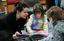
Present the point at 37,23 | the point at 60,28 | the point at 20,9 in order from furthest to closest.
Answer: the point at 37,23, the point at 20,9, the point at 60,28

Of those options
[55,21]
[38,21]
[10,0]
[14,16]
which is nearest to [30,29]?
[38,21]

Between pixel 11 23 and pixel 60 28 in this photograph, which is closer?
pixel 60 28

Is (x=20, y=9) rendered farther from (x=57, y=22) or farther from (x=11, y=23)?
(x=57, y=22)

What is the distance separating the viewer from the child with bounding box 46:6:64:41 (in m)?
0.89

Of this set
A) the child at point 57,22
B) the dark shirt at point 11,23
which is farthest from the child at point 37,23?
the child at point 57,22

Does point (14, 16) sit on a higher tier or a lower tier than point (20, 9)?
lower

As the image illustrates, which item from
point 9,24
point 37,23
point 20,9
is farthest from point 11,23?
point 37,23

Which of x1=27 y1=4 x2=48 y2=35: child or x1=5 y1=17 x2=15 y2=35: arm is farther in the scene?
x1=27 y1=4 x2=48 y2=35: child

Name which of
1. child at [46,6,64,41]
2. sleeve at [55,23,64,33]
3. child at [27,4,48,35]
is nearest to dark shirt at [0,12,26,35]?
child at [27,4,48,35]

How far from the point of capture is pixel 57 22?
979mm

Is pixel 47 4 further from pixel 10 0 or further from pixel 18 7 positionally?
pixel 18 7

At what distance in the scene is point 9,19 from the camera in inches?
51.7

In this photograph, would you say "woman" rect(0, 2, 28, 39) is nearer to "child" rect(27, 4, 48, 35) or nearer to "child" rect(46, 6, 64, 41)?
"child" rect(27, 4, 48, 35)

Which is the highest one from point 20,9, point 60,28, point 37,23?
point 20,9
